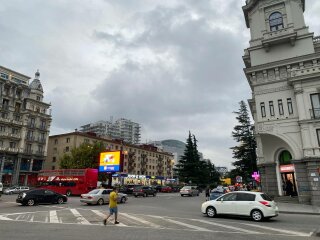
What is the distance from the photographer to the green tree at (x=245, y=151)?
→ 53.5m

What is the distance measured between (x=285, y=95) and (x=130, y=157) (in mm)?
72163

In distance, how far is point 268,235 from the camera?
10.5 m

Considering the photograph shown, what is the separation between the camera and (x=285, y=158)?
2828cm

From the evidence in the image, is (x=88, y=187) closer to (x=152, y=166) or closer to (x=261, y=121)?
(x=261, y=121)

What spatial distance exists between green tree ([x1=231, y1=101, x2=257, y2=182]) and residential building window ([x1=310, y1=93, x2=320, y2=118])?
93.3 ft

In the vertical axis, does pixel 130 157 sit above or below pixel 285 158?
above

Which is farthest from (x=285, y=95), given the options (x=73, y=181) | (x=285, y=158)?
(x=73, y=181)

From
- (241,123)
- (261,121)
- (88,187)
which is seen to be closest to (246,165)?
(241,123)

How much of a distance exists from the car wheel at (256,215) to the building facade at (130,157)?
49467 mm

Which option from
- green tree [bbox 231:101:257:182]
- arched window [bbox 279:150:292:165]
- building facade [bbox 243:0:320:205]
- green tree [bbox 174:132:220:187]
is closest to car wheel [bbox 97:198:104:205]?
building facade [bbox 243:0:320:205]


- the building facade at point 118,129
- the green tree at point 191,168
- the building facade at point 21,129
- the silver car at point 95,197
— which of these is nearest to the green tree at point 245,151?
the green tree at point 191,168

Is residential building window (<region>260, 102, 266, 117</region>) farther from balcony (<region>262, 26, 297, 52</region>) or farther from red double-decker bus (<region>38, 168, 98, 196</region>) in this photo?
red double-decker bus (<region>38, 168, 98, 196</region>)

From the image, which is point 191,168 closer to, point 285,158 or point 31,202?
point 285,158

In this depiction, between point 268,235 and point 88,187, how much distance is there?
32.2 meters
